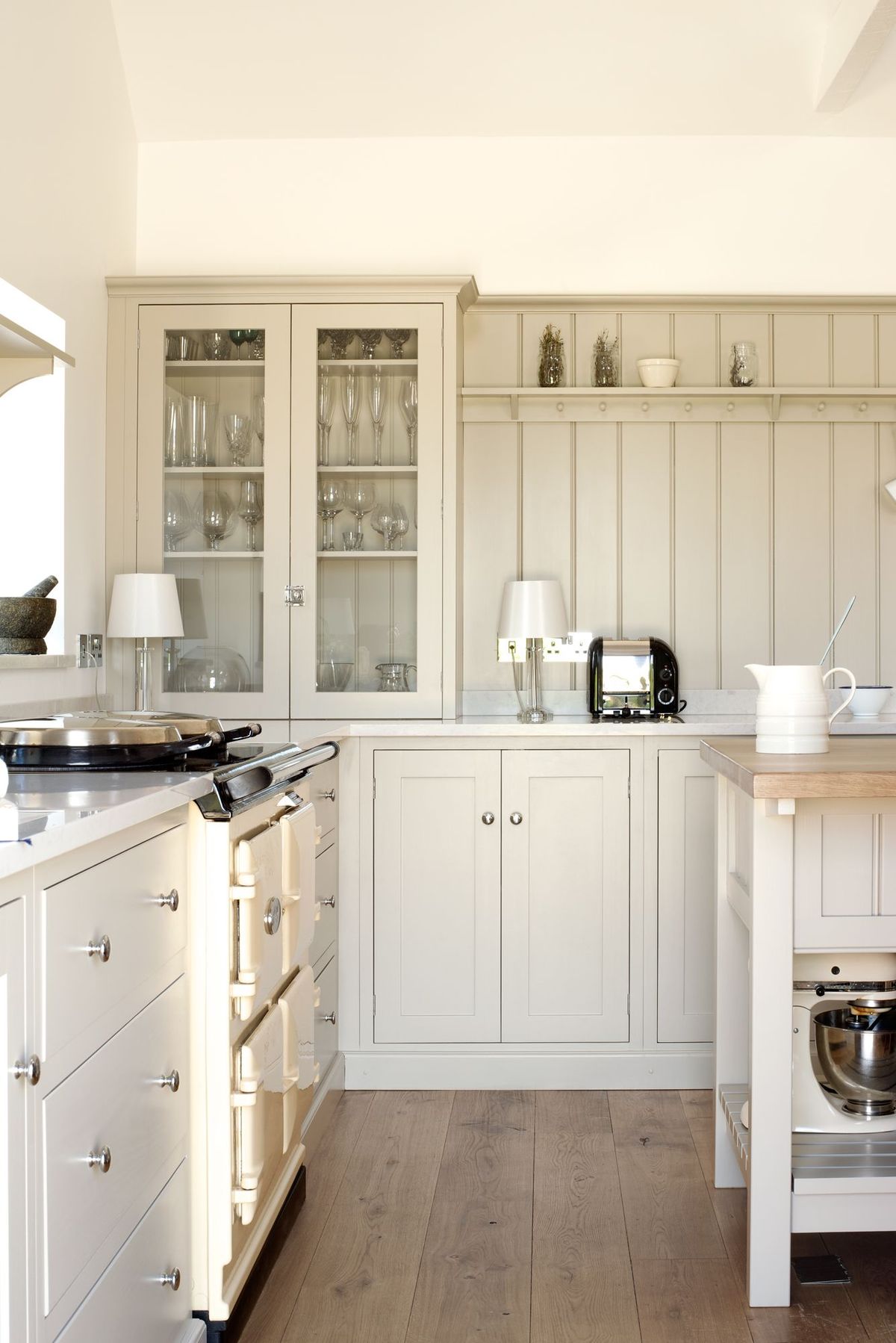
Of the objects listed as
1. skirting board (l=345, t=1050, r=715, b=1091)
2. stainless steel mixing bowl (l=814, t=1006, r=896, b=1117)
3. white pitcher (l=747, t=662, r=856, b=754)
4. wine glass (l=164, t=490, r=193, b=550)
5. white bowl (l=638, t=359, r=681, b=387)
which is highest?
white bowl (l=638, t=359, r=681, b=387)

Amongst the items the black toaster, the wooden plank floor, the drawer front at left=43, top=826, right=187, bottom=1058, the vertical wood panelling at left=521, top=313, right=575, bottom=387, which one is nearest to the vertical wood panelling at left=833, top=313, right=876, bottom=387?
the vertical wood panelling at left=521, top=313, right=575, bottom=387

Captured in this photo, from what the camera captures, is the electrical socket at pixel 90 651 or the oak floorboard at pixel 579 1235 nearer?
the oak floorboard at pixel 579 1235

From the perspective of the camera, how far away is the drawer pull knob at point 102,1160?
4.33 feet

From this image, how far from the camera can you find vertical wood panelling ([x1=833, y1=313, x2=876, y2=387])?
11.6 ft

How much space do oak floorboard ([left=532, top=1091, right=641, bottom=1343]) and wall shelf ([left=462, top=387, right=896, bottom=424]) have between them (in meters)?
1.93

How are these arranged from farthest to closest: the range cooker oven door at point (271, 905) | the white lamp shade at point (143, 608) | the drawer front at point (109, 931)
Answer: the white lamp shade at point (143, 608) → the range cooker oven door at point (271, 905) → the drawer front at point (109, 931)

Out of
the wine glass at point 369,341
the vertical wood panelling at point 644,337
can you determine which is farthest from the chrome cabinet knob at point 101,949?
the vertical wood panelling at point 644,337

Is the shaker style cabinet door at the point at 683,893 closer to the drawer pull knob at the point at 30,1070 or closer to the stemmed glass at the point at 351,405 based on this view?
the stemmed glass at the point at 351,405

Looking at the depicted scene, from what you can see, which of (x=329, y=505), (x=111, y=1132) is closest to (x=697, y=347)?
(x=329, y=505)

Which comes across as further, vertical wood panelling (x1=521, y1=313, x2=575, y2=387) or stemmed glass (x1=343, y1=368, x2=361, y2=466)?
vertical wood panelling (x1=521, y1=313, x2=575, y2=387)

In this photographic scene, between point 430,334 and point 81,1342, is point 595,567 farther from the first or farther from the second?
point 81,1342

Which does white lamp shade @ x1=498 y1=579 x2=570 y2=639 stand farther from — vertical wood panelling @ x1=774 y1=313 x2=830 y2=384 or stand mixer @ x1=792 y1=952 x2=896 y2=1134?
stand mixer @ x1=792 y1=952 x2=896 y2=1134

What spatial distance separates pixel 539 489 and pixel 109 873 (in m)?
2.39

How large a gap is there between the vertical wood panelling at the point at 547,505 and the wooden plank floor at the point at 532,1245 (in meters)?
1.53
